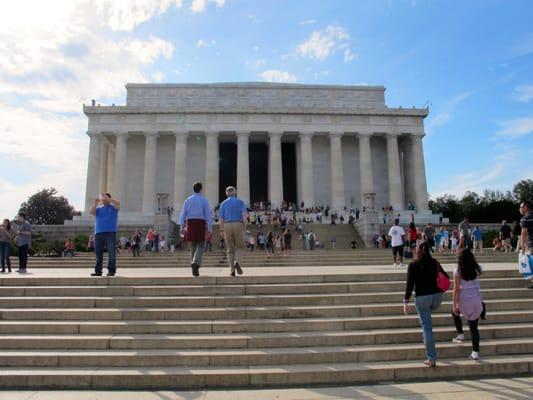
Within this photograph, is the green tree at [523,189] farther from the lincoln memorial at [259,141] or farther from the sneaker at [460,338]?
the sneaker at [460,338]

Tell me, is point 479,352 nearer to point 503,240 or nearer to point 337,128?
point 503,240

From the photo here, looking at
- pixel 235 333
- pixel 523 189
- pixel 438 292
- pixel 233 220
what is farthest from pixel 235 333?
pixel 523 189

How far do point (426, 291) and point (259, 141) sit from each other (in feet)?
159

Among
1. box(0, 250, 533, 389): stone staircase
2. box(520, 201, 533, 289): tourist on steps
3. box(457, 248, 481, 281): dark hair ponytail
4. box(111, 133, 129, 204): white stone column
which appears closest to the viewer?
box(0, 250, 533, 389): stone staircase

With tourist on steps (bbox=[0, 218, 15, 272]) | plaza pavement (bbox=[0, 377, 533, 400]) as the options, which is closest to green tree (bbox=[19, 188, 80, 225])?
tourist on steps (bbox=[0, 218, 15, 272])

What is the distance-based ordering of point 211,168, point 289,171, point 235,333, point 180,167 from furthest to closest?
point 289,171, point 180,167, point 211,168, point 235,333

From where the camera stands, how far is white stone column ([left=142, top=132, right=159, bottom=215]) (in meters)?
47.0

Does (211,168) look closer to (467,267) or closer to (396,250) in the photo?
(396,250)

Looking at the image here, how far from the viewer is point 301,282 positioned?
10.2 metres

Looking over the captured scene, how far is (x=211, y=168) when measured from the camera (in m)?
47.2

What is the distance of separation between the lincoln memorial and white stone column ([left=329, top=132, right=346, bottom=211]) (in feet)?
0.38

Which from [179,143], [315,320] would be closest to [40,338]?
[315,320]

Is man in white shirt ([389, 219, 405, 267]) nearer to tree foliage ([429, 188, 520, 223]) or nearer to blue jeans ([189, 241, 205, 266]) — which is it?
blue jeans ([189, 241, 205, 266])

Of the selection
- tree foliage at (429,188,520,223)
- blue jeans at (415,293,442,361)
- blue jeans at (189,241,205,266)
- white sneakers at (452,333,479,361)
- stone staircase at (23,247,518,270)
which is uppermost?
tree foliage at (429,188,520,223)
